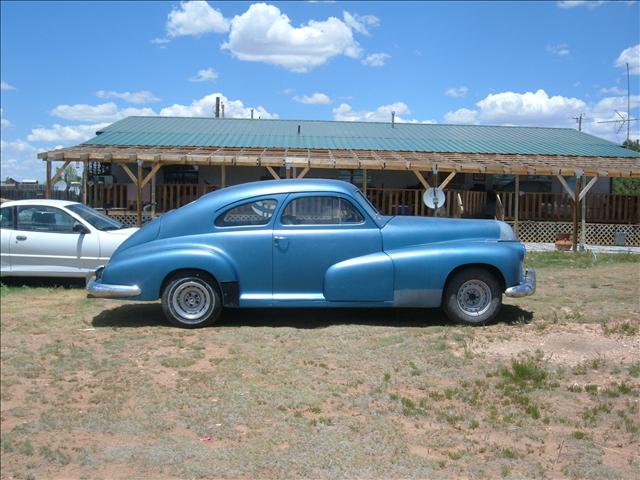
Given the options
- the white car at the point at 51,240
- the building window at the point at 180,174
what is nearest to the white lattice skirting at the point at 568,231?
the building window at the point at 180,174

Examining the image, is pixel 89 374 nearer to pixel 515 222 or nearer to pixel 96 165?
pixel 515 222

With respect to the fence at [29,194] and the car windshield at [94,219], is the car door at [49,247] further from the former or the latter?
the fence at [29,194]

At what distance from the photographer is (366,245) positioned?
7004mm

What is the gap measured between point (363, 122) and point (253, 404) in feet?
85.3

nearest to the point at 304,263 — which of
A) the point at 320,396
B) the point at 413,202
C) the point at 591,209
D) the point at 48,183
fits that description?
the point at 320,396

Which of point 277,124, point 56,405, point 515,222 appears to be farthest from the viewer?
point 277,124

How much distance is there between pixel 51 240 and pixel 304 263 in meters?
4.30

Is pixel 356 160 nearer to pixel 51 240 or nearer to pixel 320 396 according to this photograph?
pixel 51 240

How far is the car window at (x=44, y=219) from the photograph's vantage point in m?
9.46

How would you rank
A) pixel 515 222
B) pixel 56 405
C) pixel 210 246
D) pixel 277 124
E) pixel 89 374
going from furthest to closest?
pixel 277 124, pixel 515 222, pixel 210 246, pixel 89 374, pixel 56 405

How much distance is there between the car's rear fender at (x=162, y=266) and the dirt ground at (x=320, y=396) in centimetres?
50

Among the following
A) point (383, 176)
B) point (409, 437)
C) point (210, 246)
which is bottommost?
point (409, 437)

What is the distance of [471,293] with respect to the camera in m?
7.09

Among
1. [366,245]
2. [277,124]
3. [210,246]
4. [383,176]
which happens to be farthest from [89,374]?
[277,124]
